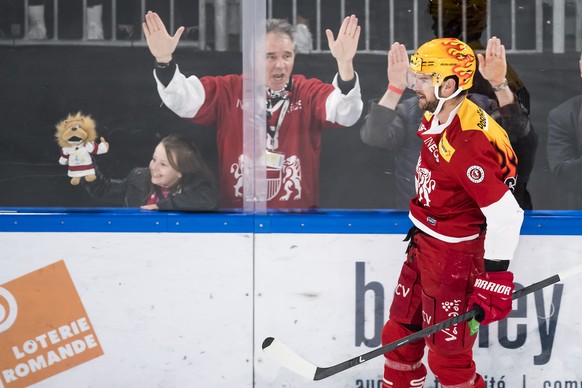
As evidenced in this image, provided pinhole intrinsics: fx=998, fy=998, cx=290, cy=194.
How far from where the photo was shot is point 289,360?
11.8 feet

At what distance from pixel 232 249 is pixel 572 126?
140cm

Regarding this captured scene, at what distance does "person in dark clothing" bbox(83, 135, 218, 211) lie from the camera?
12.9ft

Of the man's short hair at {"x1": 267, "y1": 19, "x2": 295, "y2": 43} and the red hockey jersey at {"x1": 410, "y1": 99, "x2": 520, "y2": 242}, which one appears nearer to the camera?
the red hockey jersey at {"x1": 410, "y1": 99, "x2": 520, "y2": 242}

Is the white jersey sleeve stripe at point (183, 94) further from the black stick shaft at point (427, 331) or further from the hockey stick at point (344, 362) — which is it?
the black stick shaft at point (427, 331)

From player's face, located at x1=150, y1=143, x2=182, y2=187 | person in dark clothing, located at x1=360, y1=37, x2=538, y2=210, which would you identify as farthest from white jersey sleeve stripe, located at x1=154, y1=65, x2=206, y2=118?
person in dark clothing, located at x1=360, y1=37, x2=538, y2=210

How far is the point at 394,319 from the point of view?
11.9 ft

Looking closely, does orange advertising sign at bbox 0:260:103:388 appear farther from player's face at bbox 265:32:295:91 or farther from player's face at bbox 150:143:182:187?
player's face at bbox 265:32:295:91

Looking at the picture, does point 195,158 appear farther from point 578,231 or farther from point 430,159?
point 578,231

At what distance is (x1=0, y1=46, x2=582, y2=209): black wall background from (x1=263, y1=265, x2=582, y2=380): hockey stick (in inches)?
19.8

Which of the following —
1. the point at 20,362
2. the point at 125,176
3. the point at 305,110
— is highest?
the point at 305,110

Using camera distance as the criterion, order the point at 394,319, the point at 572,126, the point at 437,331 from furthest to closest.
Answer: the point at 572,126, the point at 394,319, the point at 437,331

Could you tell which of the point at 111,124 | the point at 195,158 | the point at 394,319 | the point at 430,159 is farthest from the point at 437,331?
the point at 111,124

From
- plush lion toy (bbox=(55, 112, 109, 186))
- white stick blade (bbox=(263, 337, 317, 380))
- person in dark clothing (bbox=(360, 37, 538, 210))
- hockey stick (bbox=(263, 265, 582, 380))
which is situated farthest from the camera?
plush lion toy (bbox=(55, 112, 109, 186))

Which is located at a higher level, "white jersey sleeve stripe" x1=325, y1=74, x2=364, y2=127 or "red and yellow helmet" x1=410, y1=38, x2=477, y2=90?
"red and yellow helmet" x1=410, y1=38, x2=477, y2=90
